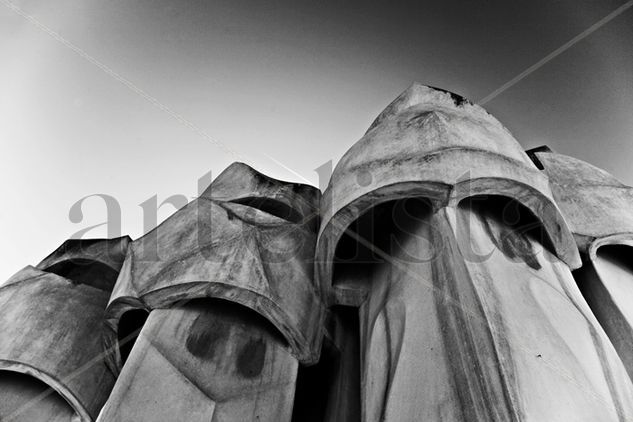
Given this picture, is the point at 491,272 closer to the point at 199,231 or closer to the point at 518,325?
the point at 518,325

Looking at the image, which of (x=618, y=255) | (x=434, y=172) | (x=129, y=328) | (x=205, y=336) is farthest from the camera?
(x=129, y=328)

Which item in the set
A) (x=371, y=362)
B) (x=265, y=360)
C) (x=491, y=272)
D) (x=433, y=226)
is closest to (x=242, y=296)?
(x=265, y=360)

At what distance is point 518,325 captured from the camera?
Result: 105cm

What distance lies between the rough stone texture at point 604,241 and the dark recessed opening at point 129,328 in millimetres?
1636

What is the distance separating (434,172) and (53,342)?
1.66m

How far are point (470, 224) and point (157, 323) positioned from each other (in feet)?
3.49

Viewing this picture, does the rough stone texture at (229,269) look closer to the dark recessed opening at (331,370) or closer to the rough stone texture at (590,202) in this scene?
the dark recessed opening at (331,370)

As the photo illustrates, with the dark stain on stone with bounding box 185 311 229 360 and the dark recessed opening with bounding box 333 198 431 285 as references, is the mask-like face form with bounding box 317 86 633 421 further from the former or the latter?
the dark stain on stone with bounding box 185 311 229 360

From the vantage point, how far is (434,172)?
133 centimetres

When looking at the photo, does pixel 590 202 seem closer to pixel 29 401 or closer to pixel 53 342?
pixel 53 342

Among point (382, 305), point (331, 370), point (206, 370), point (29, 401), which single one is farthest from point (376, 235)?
point (29, 401)

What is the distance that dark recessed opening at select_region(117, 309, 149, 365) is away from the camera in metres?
1.88

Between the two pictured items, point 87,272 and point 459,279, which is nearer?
point 459,279

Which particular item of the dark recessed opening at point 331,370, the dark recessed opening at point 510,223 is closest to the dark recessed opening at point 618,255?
the dark recessed opening at point 510,223
